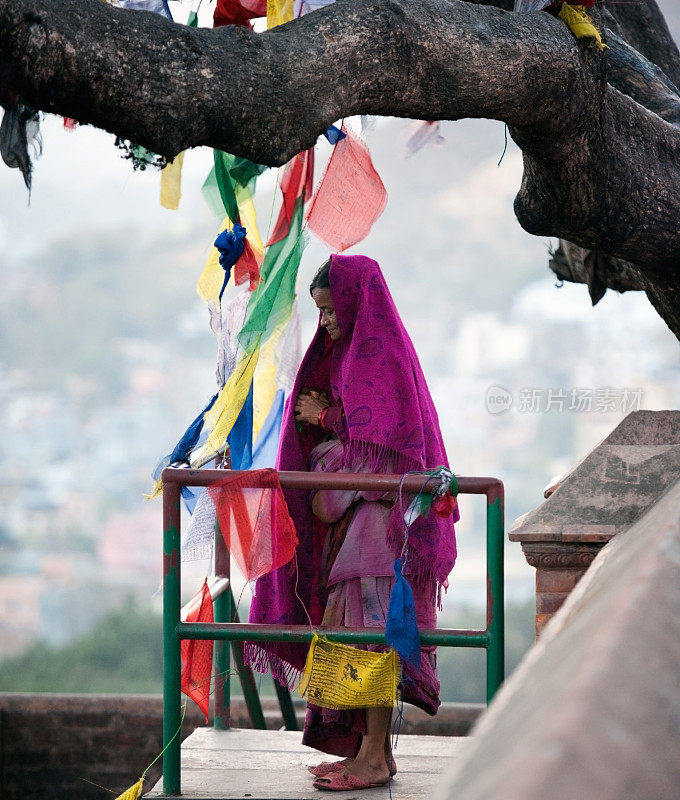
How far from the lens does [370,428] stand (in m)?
3.47

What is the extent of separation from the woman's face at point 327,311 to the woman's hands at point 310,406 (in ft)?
0.80

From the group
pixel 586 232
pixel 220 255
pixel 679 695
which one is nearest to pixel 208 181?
pixel 220 255

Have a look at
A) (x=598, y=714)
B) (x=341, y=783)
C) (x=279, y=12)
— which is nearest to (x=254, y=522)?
(x=341, y=783)

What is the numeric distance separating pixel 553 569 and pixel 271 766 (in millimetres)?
1270

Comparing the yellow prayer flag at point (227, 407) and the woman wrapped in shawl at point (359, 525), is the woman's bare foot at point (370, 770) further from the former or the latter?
the yellow prayer flag at point (227, 407)

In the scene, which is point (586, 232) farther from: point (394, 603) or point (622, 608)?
point (622, 608)

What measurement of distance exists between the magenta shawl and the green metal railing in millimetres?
340

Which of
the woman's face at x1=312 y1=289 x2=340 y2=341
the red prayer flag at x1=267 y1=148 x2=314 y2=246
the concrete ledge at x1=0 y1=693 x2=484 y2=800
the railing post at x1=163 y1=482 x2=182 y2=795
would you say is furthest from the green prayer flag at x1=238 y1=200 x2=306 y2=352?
the concrete ledge at x1=0 y1=693 x2=484 y2=800

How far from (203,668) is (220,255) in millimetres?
1567

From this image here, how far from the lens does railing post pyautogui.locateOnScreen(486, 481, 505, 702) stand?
3100mm

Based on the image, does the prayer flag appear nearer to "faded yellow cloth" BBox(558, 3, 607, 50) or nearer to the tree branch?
the tree branch

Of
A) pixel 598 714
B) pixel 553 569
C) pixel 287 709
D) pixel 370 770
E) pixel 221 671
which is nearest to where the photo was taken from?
pixel 598 714

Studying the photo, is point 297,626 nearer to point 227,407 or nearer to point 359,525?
point 359,525

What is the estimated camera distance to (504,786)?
79 centimetres
